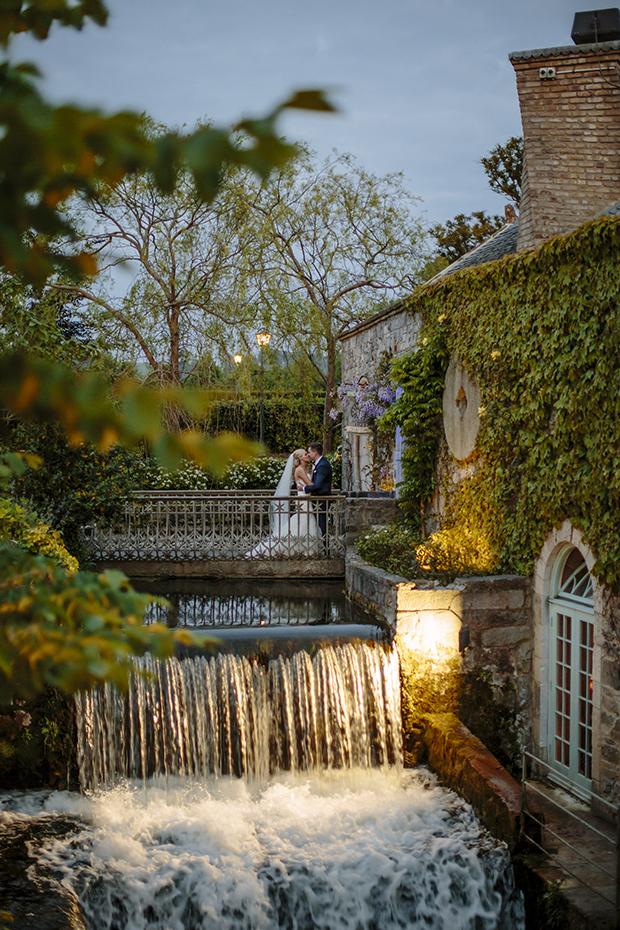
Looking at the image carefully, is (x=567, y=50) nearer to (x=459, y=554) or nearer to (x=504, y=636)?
(x=459, y=554)

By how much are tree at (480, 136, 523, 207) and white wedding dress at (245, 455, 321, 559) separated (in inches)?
780

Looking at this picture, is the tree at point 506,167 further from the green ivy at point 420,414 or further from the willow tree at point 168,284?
the green ivy at point 420,414

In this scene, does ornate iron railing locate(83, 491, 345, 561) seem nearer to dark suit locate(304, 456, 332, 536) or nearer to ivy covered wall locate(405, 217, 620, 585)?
dark suit locate(304, 456, 332, 536)

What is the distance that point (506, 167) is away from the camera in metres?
27.3

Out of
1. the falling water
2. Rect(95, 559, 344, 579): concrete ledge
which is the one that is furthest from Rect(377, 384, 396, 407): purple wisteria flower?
the falling water

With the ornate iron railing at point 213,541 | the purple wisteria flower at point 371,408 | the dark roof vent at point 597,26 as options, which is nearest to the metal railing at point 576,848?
the ornate iron railing at point 213,541

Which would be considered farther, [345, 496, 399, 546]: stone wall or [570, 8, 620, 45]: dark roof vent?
[345, 496, 399, 546]: stone wall

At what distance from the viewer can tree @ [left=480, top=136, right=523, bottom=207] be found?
27.1 metres

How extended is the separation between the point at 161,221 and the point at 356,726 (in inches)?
625

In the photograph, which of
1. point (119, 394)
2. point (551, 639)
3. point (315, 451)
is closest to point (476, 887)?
point (551, 639)

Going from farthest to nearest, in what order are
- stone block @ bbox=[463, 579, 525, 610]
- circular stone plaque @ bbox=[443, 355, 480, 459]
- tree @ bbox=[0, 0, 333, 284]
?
circular stone plaque @ bbox=[443, 355, 480, 459] → stone block @ bbox=[463, 579, 525, 610] → tree @ bbox=[0, 0, 333, 284]

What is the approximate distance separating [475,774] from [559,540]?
2418 mm

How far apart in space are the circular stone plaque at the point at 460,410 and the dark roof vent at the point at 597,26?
5.21m

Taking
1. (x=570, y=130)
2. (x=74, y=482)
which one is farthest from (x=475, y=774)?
(x=570, y=130)
